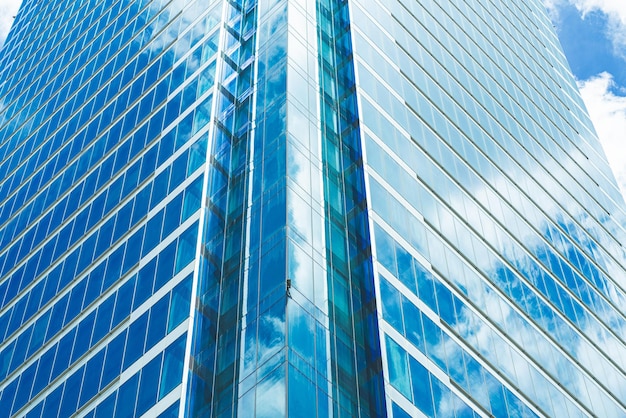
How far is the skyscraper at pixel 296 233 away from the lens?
36.3 meters

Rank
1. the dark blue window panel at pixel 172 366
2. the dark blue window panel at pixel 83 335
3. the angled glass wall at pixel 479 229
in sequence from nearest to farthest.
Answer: the dark blue window panel at pixel 172 366 → the angled glass wall at pixel 479 229 → the dark blue window panel at pixel 83 335

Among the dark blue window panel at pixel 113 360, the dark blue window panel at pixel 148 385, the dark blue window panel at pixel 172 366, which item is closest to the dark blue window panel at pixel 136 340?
the dark blue window panel at pixel 113 360

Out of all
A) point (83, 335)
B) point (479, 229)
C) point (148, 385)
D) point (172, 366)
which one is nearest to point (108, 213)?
point (83, 335)

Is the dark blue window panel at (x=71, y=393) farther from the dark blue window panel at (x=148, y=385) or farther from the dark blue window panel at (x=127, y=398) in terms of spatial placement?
the dark blue window panel at (x=148, y=385)

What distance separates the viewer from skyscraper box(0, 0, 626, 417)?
36.3 metres

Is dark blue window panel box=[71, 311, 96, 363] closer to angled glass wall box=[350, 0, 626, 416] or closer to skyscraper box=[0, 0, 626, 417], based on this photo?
skyscraper box=[0, 0, 626, 417]

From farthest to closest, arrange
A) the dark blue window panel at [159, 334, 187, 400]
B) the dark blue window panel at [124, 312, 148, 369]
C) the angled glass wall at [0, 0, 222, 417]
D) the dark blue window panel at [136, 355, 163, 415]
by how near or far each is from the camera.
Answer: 1. the angled glass wall at [0, 0, 222, 417]
2. the dark blue window panel at [124, 312, 148, 369]
3. the dark blue window panel at [136, 355, 163, 415]
4. the dark blue window panel at [159, 334, 187, 400]

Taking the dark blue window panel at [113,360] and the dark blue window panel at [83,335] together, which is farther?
the dark blue window panel at [83,335]

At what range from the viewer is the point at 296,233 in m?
37.8

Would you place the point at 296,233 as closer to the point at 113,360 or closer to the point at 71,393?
the point at 113,360

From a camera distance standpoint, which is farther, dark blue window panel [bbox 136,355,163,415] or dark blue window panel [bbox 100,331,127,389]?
dark blue window panel [bbox 100,331,127,389]

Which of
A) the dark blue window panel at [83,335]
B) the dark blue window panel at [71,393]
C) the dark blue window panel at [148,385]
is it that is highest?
the dark blue window panel at [83,335]

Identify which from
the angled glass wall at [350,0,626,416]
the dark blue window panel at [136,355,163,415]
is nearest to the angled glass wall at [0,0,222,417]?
the dark blue window panel at [136,355,163,415]

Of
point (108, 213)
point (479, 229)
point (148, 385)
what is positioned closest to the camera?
point (148, 385)
